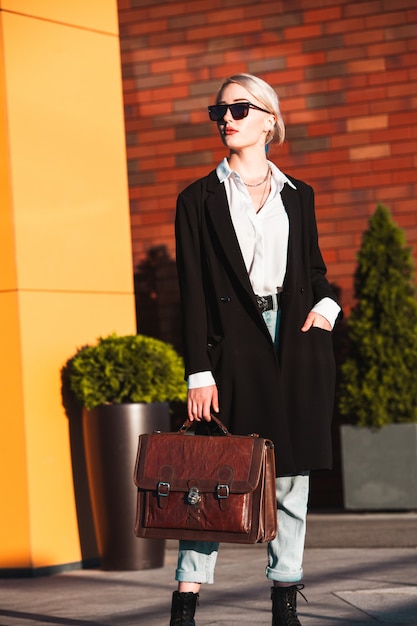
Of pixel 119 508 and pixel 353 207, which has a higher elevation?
pixel 353 207

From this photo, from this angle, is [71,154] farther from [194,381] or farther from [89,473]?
[194,381]

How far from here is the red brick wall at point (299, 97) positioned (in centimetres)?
918

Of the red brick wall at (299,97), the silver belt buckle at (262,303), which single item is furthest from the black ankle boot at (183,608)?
the red brick wall at (299,97)

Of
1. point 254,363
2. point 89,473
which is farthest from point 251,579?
point 254,363

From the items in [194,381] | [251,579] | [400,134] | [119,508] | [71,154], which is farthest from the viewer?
[400,134]

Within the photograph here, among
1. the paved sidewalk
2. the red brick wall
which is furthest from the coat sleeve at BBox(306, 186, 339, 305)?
the red brick wall

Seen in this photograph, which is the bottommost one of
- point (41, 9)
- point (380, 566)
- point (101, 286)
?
point (380, 566)

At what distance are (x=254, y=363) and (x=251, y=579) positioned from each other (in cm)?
224

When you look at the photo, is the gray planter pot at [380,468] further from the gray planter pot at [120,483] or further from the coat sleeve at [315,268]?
the coat sleeve at [315,268]

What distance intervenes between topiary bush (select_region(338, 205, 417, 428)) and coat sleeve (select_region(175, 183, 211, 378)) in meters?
4.63

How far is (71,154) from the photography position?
7.04m

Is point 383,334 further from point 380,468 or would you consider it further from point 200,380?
point 200,380

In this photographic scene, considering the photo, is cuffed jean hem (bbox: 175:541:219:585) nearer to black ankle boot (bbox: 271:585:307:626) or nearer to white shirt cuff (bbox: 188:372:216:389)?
black ankle boot (bbox: 271:585:307:626)

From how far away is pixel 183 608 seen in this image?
4.02 metres
